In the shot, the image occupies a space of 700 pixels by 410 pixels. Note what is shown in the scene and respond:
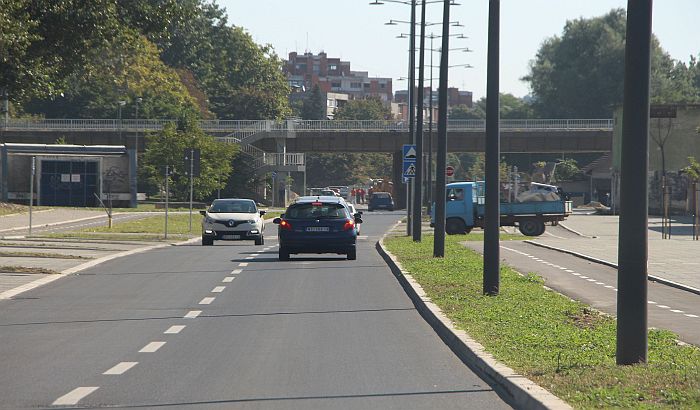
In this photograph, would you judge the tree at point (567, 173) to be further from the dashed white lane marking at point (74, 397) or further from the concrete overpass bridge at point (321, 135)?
the dashed white lane marking at point (74, 397)

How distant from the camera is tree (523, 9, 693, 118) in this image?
456ft

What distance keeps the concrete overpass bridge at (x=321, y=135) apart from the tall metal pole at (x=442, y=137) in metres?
73.6

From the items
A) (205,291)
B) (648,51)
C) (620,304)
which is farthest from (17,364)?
(205,291)

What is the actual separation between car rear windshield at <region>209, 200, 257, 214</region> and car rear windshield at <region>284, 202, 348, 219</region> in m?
10.7

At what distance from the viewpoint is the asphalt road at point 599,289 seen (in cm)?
1702

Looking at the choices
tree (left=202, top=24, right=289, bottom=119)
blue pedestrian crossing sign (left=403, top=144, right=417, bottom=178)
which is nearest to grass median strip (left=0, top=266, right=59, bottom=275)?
blue pedestrian crossing sign (left=403, top=144, right=417, bottom=178)

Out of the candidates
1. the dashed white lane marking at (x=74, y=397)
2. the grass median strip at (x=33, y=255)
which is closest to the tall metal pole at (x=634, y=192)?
the dashed white lane marking at (x=74, y=397)

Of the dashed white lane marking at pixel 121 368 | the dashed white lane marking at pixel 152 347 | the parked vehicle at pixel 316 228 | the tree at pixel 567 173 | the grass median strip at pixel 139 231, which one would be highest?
the tree at pixel 567 173

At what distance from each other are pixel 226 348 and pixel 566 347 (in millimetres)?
3512

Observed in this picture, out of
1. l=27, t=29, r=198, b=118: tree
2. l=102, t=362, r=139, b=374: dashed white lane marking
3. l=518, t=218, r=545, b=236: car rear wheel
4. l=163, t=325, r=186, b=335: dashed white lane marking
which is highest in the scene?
l=27, t=29, r=198, b=118: tree

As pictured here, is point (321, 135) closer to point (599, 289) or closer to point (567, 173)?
point (567, 173)

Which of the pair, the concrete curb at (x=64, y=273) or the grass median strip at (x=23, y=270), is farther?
the grass median strip at (x=23, y=270)

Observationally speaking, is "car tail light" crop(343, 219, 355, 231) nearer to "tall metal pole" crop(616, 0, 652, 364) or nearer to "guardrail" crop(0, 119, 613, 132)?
"tall metal pole" crop(616, 0, 652, 364)

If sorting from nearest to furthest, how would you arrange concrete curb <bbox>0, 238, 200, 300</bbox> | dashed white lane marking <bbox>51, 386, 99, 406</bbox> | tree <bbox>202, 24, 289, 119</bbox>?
dashed white lane marking <bbox>51, 386, 99, 406</bbox>
concrete curb <bbox>0, 238, 200, 300</bbox>
tree <bbox>202, 24, 289, 119</bbox>
